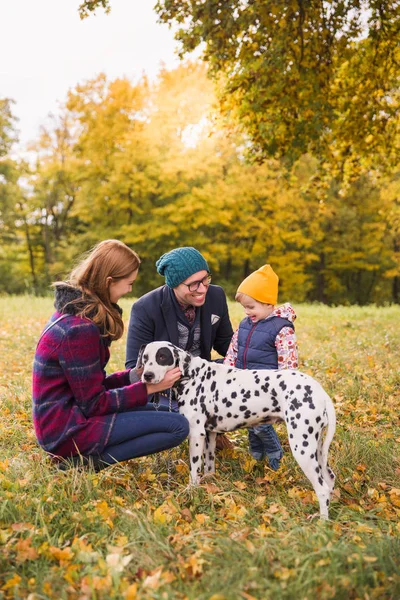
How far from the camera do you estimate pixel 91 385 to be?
162 inches

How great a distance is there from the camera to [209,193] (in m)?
25.0

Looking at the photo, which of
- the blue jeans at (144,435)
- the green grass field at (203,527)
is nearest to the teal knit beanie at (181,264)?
the blue jeans at (144,435)

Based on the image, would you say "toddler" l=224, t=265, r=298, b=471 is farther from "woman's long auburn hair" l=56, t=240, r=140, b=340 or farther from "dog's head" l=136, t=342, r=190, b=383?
"woman's long auburn hair" l=56, t=240, r=140, b=340

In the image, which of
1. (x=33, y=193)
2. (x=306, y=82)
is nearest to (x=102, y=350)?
(x=306, y=82)

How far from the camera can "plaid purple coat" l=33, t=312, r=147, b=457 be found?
4.01m

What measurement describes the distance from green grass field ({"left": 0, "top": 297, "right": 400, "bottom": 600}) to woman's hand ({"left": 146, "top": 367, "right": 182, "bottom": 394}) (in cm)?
77

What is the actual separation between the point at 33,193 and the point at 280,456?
103 feet

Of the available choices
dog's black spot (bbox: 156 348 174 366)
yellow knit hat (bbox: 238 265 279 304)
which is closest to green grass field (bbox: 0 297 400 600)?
dog's black spot (bbox: 156 348 174 366)

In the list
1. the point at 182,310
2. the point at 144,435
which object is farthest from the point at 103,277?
the point at 144,435

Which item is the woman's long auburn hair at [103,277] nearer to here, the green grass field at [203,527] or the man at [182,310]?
the man at [182,310]

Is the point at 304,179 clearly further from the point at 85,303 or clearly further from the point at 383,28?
the point at 85,303

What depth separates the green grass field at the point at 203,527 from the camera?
2816 mm

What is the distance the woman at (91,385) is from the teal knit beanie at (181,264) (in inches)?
19.6

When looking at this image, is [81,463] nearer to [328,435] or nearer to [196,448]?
[196,448]
